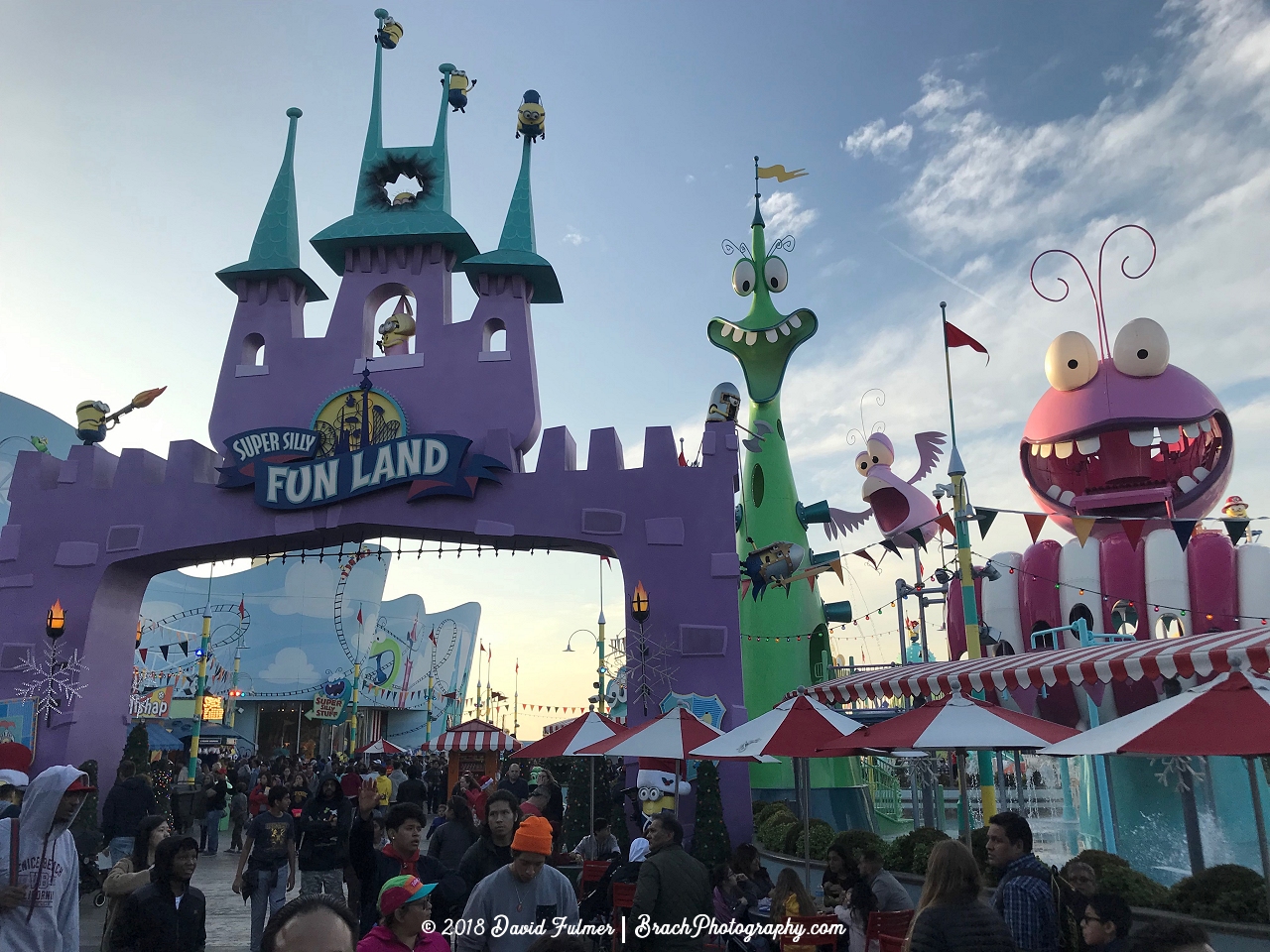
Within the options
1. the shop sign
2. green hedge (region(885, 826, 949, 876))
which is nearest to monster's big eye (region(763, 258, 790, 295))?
green hedge (region(885, 826, 949, 876))

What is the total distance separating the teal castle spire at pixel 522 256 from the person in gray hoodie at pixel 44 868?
A: 14.6 m

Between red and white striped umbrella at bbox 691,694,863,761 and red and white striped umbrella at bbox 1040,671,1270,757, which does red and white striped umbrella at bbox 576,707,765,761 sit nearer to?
red and white striped umbrella at bbox 691,694,863,761

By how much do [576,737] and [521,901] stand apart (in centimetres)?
812

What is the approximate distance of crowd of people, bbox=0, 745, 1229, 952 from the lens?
4242mm

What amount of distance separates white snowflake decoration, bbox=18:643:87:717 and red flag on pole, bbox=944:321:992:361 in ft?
57.3

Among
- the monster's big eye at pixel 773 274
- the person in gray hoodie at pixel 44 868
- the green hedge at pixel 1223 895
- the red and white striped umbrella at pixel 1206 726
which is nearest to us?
the person in gray hoodie at pixel 44 868

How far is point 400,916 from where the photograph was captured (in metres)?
4.18

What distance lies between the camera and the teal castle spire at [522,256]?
733 inches

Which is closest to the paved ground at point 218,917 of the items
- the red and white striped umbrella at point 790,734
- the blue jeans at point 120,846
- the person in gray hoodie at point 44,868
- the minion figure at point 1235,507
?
the blue jeans at point 120,846

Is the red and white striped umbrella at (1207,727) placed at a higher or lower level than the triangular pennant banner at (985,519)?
lower

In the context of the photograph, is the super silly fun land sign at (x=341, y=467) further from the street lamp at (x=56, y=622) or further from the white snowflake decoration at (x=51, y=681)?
the white snowflake decoration at (x=51, y=681)

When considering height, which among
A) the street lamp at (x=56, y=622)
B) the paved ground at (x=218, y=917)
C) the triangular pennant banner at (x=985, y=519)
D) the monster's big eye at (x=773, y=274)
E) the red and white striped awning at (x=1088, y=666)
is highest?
the monster's big eye at (x=773, y=274)

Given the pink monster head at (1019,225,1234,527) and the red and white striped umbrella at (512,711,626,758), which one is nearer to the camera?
the red and white striped umbrella at (512,711,626,758)

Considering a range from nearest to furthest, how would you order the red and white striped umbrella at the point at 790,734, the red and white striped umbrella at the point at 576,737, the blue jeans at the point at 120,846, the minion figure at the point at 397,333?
1. the red and white striped umbrella at the point at 790,734
2. the blue jeans at the point at 120,846
3. the red and white striped umbrella at the point at 576,737
4. the minion figure at the point at 397,333
